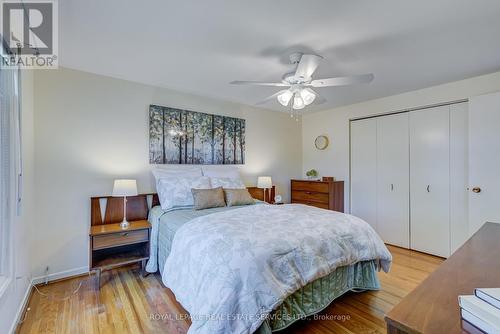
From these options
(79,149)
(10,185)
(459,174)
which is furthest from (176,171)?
(459,174)

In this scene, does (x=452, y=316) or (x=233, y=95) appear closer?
(x=452, y=316)

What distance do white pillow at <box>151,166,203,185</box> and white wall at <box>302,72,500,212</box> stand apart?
8.11 feet

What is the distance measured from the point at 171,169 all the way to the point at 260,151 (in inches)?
67.0

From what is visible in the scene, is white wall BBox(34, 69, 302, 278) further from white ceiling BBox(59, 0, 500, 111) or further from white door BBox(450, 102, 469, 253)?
white door BBox(450, 102, 469, 253)

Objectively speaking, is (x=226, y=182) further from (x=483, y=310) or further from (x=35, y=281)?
(x=483, y=310)

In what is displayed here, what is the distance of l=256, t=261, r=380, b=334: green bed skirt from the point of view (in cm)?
161

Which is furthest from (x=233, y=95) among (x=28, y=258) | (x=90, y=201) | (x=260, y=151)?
(x=28, y=258)

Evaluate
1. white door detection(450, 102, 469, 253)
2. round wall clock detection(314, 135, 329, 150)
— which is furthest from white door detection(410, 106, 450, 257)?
round wall clock detection(314, 135, 329, 150)

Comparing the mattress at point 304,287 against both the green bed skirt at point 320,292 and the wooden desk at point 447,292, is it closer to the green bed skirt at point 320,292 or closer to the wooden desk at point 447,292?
the green bed skirt at point 320,292

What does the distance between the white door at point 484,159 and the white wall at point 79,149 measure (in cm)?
382

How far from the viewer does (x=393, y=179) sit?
3697 millimetres

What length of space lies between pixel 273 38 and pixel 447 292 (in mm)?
1978

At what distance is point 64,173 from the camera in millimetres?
2596

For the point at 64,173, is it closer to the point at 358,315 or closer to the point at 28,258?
the point at 28,258
